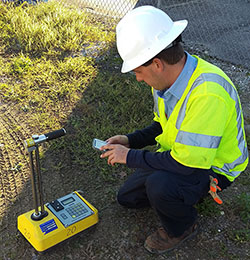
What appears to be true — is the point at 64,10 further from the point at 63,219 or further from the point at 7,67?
the point at 63,219

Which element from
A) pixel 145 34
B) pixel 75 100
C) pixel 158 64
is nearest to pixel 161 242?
pixel 158 64

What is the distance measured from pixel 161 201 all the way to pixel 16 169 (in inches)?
59.1

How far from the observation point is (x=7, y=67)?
15.5ft

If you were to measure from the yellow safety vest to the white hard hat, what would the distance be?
0.28 m

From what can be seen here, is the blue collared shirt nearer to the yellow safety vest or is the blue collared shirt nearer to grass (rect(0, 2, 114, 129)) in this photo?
the yellow safety vest

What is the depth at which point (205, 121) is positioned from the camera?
2.12m

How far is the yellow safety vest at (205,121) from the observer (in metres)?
2.13

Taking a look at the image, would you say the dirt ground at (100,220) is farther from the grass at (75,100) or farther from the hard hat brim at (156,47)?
the hard hat brim at (156,47)

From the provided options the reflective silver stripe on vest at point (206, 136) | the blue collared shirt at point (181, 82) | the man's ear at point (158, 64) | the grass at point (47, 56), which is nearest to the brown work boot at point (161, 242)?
the reflective silver stripe on vest at point (206, 136)

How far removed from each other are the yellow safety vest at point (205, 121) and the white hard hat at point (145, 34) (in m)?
0.28

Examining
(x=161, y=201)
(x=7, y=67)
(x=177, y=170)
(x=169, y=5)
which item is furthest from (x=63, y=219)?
(x=169, y=5)

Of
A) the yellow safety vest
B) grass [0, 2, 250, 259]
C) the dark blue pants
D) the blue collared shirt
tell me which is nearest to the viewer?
the yellow safety vest

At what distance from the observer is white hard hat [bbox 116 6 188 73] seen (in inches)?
85.6

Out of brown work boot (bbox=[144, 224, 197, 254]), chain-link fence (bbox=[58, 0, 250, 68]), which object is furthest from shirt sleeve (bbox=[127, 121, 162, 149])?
chain-link fence (bbox=[58, 0, 250, 68])
